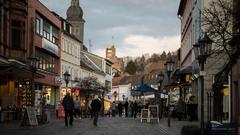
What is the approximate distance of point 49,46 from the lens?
200 ft

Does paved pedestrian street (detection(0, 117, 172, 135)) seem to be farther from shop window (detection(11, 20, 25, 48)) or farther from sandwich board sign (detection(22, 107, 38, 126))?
shop window (detection(11, 20, 25, 48))

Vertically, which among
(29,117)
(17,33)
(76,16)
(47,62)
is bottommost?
(29,117)

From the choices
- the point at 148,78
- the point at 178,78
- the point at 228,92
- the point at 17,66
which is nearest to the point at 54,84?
the point at 178,78

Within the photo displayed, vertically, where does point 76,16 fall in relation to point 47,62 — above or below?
above

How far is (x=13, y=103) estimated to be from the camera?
4728 cm

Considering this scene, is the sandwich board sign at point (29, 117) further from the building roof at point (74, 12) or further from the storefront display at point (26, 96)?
the building roof at point (74, 12)

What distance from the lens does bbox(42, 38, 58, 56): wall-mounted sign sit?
191ft

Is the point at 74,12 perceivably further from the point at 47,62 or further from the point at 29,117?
the point at 29,117

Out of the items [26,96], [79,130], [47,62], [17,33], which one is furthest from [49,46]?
[79,130]

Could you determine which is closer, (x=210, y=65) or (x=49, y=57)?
(x=210, y=65)

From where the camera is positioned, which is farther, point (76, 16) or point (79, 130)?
point (76, 16)

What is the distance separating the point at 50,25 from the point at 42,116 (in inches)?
1071

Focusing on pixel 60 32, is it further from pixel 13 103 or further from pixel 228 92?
pixel 228 92

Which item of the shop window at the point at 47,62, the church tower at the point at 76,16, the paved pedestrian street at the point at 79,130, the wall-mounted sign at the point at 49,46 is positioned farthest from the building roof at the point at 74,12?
the paved pedestrian street at the point at 79,130
